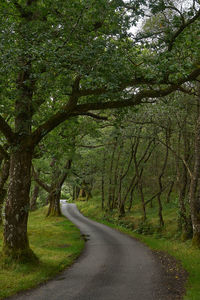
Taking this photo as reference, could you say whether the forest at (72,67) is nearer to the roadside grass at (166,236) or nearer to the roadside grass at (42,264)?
the roadside grass at (42,264)

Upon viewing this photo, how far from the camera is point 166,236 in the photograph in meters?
22.4

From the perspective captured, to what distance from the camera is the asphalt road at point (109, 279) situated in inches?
359

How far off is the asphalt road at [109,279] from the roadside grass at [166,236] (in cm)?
126

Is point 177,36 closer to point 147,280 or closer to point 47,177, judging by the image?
point 147,280

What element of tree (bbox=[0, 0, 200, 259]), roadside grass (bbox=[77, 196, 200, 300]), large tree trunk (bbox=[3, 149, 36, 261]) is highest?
tree (bbox=[0, 0, 200, 259])

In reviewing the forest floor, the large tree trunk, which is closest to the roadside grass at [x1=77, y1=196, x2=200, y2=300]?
the forest floor

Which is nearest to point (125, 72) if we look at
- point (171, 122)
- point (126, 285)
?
point (126, 285)

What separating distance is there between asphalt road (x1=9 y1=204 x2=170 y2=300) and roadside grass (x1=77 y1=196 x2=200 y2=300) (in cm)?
126

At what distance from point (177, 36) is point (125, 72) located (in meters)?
3.15

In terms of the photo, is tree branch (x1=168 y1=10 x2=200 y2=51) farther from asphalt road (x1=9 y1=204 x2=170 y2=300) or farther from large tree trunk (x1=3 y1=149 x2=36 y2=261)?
asphalt road (x1=9 y1=204 x2=170 y2=300)

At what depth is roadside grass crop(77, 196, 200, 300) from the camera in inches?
446

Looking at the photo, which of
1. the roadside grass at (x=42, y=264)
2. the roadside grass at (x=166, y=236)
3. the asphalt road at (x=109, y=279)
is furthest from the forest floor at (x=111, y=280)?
the roadside grass at (x=166, y=236)

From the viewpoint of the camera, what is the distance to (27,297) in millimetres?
9039

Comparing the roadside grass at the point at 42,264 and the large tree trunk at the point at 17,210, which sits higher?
the large tree trunk at the point at 17,210
